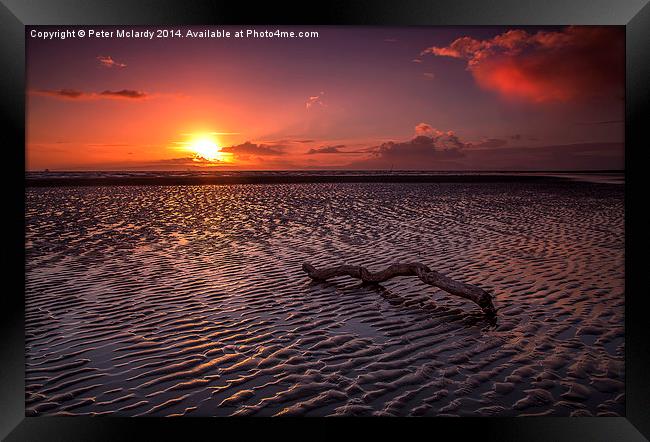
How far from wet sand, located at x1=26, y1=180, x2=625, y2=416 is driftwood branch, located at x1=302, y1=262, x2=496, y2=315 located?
0.31 meters

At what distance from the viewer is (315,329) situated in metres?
7.88

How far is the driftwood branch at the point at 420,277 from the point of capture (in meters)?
8.31

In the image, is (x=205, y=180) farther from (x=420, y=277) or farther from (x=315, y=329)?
(x=315, y=329)

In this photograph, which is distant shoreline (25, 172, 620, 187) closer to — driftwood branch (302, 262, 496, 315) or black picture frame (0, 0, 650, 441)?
driftwood branch (302, 262, 496, 315)

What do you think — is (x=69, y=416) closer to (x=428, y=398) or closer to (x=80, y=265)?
(x=428, y=398)

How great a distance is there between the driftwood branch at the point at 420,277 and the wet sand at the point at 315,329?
314mm

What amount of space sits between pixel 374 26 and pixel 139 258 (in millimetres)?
10009

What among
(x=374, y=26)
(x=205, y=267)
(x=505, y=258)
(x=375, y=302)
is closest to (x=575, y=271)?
(x=505, y=258)
